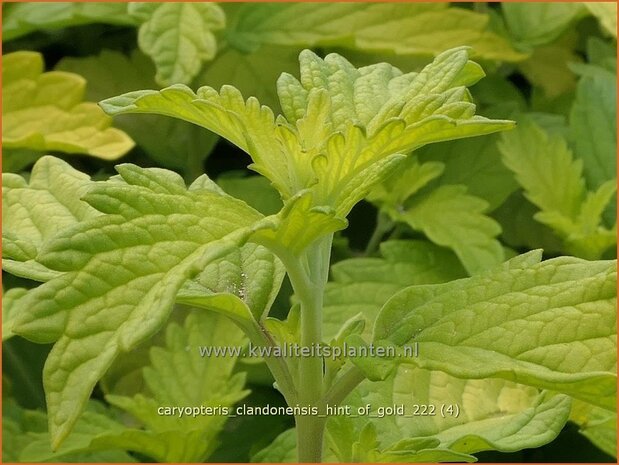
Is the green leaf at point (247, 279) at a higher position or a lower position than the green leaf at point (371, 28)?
lower

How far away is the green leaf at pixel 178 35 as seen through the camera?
3.45 ft

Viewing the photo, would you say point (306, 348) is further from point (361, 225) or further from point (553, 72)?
point (553, 72)

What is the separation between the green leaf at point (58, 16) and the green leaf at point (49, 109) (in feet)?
0.14

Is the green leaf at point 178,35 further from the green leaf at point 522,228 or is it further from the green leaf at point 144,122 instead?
the green leaf at point 522,228

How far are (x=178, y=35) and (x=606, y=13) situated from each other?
563mm

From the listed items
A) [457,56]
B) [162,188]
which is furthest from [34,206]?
[457,56]

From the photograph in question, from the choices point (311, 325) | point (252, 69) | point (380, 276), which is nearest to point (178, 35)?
point (252, 69)

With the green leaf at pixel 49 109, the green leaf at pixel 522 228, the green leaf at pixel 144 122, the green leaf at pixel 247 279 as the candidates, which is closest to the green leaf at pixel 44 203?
the green leaf at pixel 247 279

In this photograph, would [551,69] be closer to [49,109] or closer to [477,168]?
[477,168]

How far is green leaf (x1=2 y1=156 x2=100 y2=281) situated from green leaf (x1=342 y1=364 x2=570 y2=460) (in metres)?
0.26

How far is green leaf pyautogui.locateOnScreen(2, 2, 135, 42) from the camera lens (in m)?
1.15

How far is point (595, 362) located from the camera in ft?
1.71

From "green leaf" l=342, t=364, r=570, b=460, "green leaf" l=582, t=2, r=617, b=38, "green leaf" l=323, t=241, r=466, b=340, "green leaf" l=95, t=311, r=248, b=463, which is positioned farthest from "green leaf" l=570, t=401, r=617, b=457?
"green leaf" l=582, t=2, r=617, b=38

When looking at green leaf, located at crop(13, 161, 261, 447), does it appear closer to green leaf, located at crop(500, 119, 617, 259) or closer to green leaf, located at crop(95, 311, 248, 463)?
green leaf, located at crop(95, 311, 248, 463)
